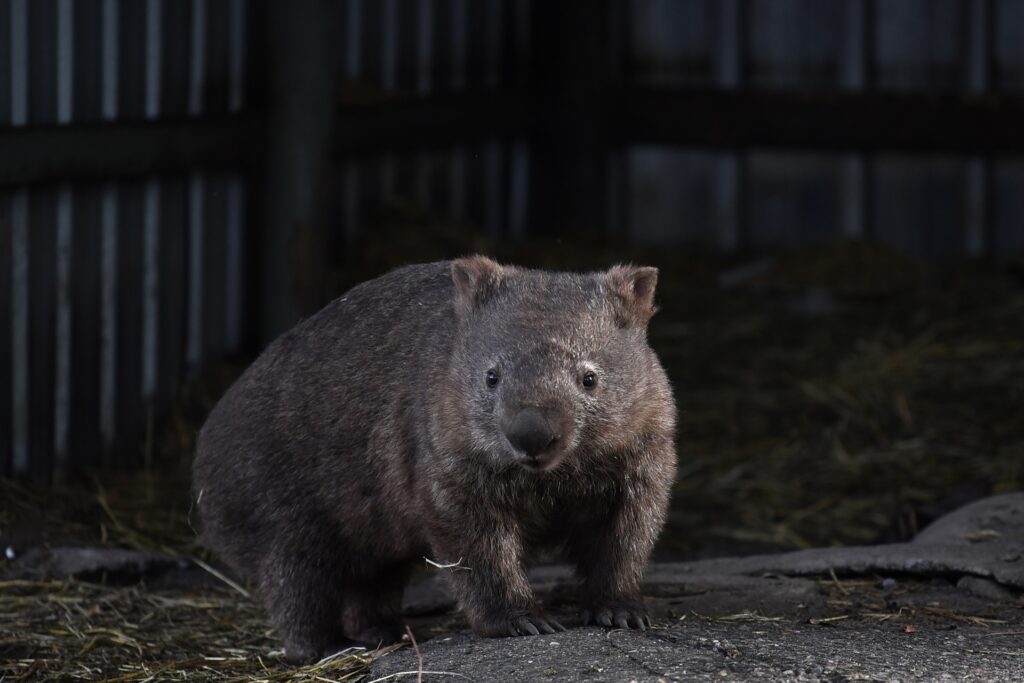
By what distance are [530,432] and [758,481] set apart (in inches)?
139

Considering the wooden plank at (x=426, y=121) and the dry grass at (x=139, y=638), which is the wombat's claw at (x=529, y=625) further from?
the wooden plank at (x=426, y=121)

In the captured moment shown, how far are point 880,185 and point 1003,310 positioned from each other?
194cm

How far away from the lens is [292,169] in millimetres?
7676

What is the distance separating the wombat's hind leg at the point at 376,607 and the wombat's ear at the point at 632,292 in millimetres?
1154

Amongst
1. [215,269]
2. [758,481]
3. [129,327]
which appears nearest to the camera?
[129,327]

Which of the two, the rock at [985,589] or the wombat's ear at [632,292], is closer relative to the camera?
the wombat's ear at [632,292]

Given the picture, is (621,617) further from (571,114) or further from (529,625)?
(571,114)

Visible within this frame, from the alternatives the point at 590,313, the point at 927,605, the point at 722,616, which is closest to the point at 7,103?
the point at 590,313

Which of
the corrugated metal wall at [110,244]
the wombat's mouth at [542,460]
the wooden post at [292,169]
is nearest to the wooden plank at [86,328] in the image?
the corrugated metal wall at [110,244]

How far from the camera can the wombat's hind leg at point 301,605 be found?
486 cm

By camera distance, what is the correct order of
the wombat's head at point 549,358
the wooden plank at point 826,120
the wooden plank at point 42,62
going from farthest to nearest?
the wooden plank at point 826,120 → the wooden plank at point 42,62 → the wombat's head at point 549,358

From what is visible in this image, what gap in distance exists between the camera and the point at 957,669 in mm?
4047

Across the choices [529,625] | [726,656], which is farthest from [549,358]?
[726,656]

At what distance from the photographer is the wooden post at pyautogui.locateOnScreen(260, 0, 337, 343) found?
25.2 ft
